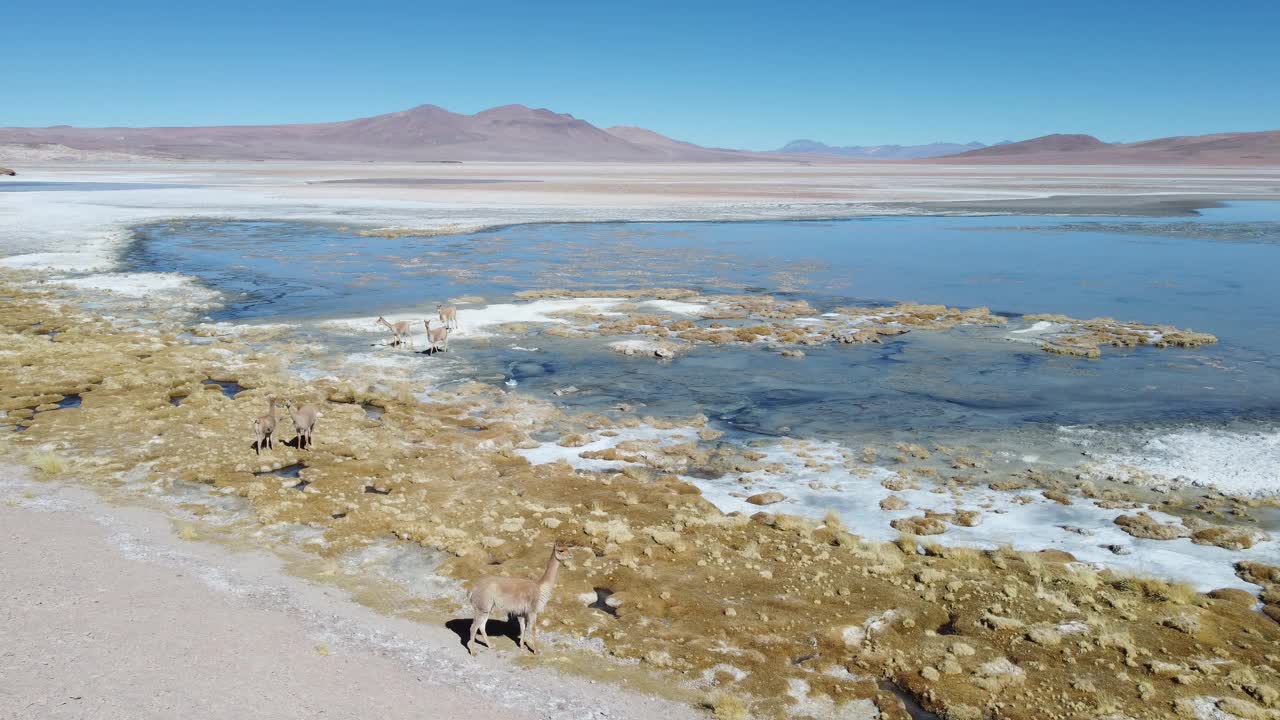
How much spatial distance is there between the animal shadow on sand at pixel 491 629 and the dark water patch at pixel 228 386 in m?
8.69

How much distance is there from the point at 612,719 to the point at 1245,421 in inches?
476

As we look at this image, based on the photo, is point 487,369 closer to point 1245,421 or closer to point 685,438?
point 685,438

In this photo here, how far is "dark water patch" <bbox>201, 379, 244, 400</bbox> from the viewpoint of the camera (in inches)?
576

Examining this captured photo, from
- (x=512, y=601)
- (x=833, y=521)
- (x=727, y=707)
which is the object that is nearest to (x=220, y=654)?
(x=512, y=601)

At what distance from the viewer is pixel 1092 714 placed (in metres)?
6.53

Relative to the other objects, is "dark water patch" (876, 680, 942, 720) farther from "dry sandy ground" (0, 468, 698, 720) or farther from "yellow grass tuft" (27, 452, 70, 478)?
"yellow grass tuft" (27, 452, 70, 478)

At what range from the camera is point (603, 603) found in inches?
323

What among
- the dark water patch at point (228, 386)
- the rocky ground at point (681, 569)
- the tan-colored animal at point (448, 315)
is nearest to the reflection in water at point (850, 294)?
the dark water patch at point (228, 386)

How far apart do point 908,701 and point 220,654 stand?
548 cm

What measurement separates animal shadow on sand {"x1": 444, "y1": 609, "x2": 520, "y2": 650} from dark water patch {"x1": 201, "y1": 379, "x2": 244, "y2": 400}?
8.69 meters

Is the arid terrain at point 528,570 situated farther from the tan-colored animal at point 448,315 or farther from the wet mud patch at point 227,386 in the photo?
the tan-colored animal at point 448,315

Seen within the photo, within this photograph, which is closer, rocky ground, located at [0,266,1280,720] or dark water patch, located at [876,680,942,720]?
dark water patch, located at [876,680,942,720]

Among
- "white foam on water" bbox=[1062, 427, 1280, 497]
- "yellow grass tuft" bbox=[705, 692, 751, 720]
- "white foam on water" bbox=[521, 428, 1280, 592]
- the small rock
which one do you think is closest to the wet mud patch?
"white foam on water" bbox=[521, 428, 1280, 592]

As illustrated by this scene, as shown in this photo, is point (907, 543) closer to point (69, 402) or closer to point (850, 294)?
point (69, 402)
